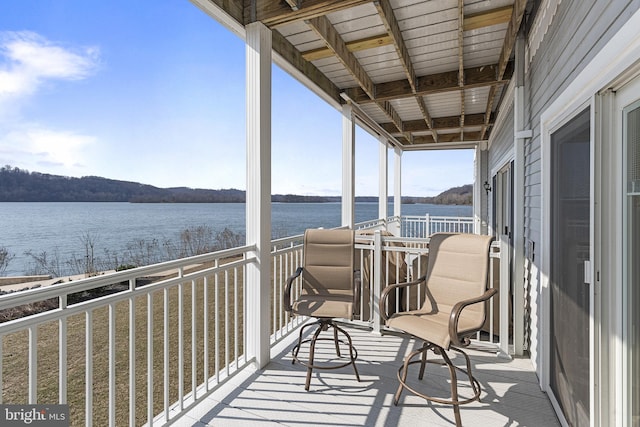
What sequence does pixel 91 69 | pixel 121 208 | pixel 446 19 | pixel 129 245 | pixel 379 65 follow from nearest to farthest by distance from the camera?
pixel 446 19 < pixel 379 65 < pixel 91 69 < pixel 129 245 < pixel 121 208

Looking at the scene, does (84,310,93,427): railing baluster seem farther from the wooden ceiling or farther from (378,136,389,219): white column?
(378,136,389,219): white column

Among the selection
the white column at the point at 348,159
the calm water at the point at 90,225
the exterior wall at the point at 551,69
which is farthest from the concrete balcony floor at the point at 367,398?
the calm water at the point at 90,225

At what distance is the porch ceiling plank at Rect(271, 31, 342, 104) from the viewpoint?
10.4 feet

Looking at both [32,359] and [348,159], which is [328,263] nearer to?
[32,359]

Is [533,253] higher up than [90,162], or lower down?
lower down

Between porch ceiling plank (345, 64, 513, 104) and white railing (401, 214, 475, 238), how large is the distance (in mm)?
4683

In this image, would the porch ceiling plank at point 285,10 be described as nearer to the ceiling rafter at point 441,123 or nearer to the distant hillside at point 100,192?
the distant hillside at point 100,192

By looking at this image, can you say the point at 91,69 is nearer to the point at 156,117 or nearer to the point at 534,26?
the point at 156,117

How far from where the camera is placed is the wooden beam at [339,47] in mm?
2834

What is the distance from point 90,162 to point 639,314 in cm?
2766

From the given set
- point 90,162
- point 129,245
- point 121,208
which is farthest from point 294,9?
point 121,208

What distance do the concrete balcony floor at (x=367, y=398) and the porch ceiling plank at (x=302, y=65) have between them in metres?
2.88

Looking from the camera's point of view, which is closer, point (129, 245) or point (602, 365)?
point (602, 365)

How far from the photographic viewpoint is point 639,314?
1.25 m
